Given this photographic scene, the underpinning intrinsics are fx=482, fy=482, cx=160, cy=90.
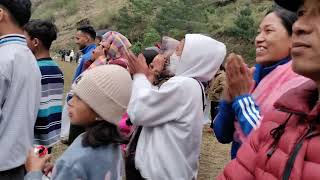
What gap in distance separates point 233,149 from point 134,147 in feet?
2.51

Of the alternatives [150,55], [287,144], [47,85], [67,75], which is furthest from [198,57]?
[67,75]

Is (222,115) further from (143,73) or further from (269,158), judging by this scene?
(269,158)

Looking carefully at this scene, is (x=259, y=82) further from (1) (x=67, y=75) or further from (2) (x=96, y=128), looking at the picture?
(1) (x=67, y=75)

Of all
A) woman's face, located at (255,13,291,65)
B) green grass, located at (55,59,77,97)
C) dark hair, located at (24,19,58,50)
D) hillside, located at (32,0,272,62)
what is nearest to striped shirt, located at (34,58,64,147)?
dark hair, located at (24,19,58,50)

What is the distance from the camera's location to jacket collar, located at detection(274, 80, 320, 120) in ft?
4.95

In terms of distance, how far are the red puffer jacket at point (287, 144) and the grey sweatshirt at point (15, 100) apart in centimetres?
158

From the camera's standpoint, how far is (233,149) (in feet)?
8.92

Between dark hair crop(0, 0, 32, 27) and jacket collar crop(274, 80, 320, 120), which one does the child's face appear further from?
jacket collar crop(274, 80, 320, 120)

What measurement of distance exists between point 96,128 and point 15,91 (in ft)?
2.32

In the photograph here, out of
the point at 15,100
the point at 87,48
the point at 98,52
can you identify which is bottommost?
the point at 87,48

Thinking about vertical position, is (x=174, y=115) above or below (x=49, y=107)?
above

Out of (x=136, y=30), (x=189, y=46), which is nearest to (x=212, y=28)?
(x=136, y=30)

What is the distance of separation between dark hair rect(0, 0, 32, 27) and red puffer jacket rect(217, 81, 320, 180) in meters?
1.88

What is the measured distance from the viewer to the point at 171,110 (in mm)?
2928
